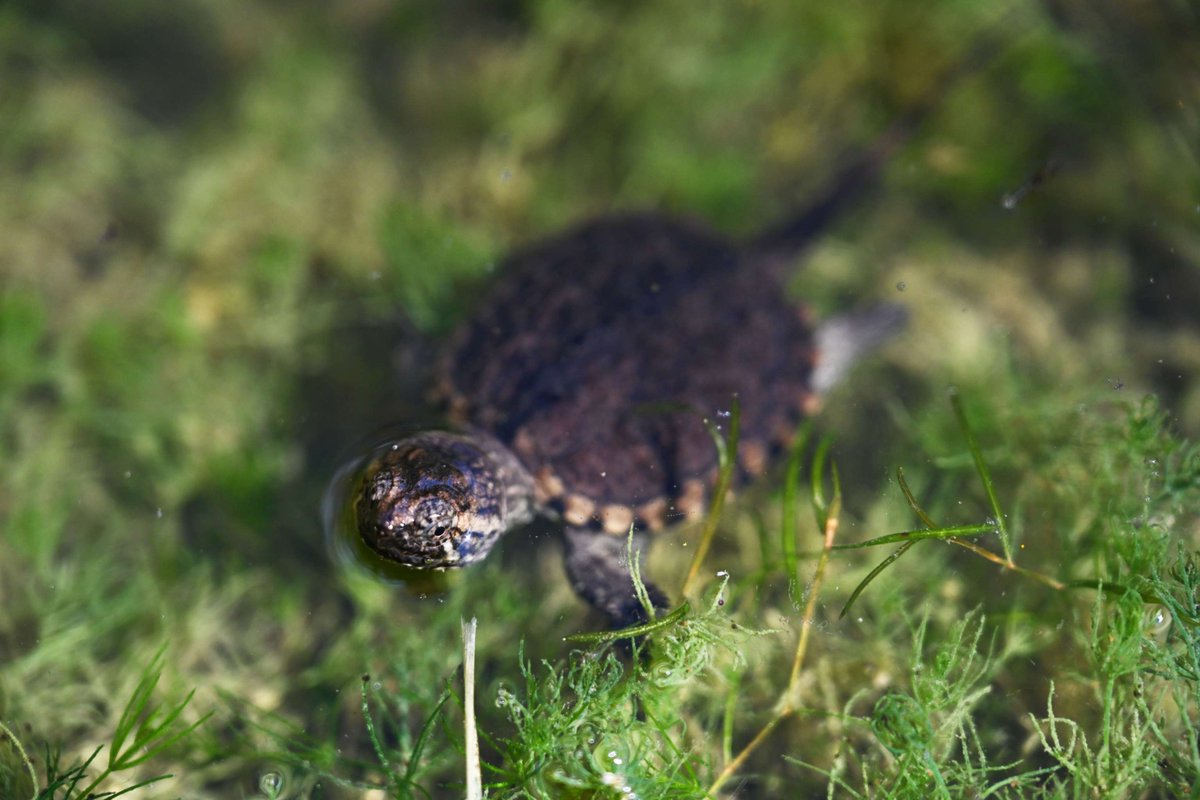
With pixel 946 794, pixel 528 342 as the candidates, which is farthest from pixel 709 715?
pixel 528 342

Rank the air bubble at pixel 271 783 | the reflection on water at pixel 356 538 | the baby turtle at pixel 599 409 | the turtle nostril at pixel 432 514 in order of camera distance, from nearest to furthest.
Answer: the air bubble at pixel 271 783, the turtle nostril at pixel 432 514, the baby turtle at pixel 599 409, the reflection on water at pixel 356 538

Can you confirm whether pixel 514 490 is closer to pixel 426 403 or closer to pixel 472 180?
pixel 426 403

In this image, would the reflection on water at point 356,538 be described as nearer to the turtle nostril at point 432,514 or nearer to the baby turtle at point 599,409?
the baby turtle at point 599,409

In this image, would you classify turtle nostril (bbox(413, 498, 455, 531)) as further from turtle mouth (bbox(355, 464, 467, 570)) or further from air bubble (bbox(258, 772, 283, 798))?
air bubble (bbox(258, 772, 283, 798))

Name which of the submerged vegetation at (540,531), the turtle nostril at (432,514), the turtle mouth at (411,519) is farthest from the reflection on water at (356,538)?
the turtle nostril at (432,514)

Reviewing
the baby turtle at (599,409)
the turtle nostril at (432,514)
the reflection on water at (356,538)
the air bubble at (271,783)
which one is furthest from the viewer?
the reflection on water at (356,538)

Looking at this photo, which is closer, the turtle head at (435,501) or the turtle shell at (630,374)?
the turtle head at (435,501)

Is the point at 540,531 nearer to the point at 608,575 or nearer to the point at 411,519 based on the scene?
the point at 608,575
